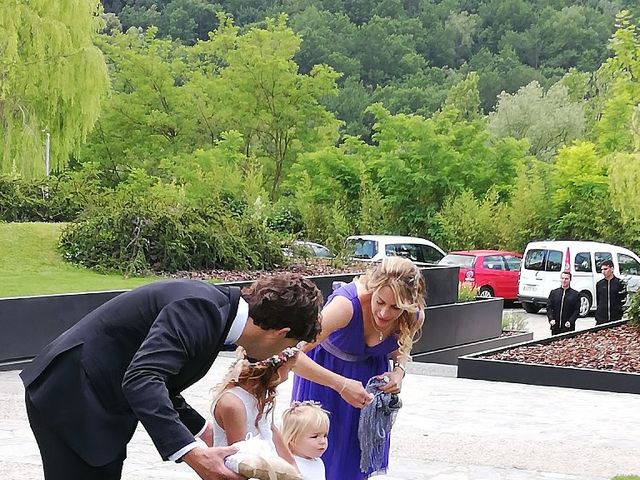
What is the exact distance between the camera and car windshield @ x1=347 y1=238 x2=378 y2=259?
25.2m

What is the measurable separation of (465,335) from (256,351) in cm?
1459

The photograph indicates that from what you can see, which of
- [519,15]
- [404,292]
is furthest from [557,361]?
[519,15]

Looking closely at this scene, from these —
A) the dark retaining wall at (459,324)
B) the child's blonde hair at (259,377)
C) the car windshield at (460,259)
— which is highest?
the child's blonde hair at (259,377)

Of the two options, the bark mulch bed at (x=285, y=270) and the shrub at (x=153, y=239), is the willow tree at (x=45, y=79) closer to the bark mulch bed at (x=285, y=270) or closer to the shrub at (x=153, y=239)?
the shrub at (x=153, y=239)

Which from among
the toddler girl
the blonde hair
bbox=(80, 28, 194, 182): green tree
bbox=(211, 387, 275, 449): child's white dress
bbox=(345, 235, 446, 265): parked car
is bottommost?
bbox=(345, 235, 446, 265): parked car

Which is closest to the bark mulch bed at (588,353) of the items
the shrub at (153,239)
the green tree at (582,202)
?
the shrub at (153,239)

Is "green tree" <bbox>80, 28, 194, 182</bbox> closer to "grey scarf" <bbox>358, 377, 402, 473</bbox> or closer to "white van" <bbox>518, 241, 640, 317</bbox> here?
"white van" <bbox>518, 241, 640, 317</bbox>

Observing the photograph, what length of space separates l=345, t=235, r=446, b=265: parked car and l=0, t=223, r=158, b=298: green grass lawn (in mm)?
8768

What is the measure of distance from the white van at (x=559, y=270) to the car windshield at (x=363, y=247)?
3566mm

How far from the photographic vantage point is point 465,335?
58.0 ft

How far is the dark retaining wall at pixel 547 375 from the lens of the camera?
1173cm

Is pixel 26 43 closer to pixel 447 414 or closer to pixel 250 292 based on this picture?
pixel 447 414

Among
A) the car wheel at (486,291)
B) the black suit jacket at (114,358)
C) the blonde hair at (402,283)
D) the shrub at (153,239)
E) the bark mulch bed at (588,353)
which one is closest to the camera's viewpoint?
the black suit jacket at (114,358)

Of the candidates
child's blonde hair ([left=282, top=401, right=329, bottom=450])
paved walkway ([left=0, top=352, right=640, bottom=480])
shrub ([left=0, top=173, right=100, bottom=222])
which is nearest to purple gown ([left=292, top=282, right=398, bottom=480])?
child's blonde hair ([left=282, top=401, right=329, bottom=450])
